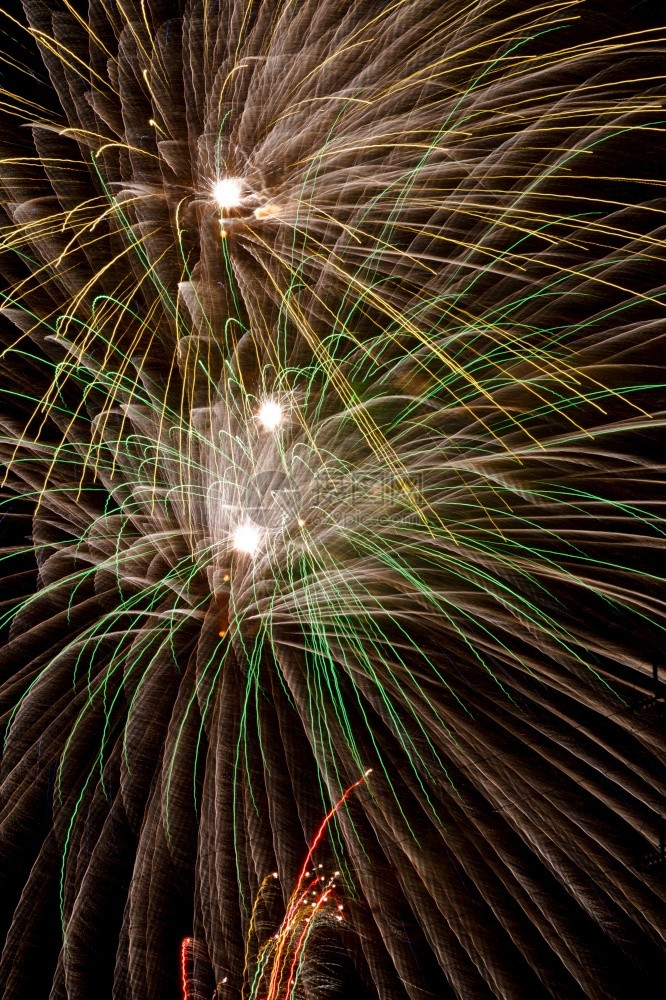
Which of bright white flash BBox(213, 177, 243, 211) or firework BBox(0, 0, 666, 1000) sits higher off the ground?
bright white flash BBox(213, 177, 243, 211)

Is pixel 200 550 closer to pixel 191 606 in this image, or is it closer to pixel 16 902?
pixel 191 606

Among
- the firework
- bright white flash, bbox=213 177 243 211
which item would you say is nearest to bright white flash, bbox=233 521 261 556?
the firework

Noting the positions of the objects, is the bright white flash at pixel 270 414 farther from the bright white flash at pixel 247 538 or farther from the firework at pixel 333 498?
the bright white flash at pixel 247 538

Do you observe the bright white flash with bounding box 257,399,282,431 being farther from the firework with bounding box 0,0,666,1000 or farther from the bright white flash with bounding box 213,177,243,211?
the bright white flash with bounding box 213,177,243,211

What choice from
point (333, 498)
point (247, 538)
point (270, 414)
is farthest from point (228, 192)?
point (247, 538)

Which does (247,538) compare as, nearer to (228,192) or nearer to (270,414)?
(270,414)
